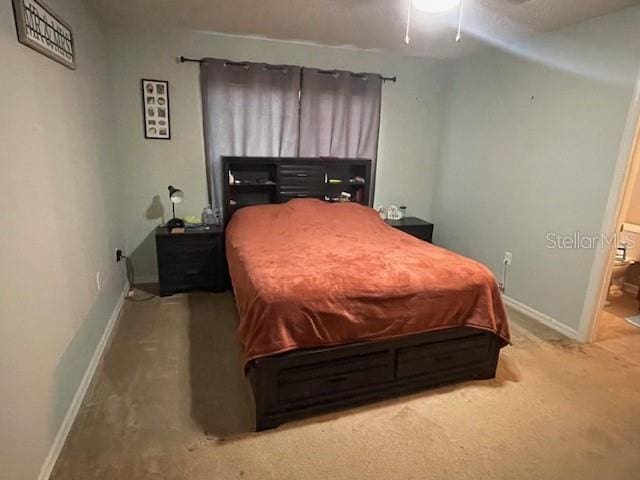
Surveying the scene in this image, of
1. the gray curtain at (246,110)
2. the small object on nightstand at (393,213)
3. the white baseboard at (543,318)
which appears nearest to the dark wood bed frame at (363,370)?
the white baseboard at (543,318)

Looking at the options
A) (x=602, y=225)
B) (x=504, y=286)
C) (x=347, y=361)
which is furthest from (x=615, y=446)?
(x=504, y=286)

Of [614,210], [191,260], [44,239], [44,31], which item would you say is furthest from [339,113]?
[44,239]

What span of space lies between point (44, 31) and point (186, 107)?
1.76 metres

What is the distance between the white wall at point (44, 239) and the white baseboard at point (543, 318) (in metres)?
3.35

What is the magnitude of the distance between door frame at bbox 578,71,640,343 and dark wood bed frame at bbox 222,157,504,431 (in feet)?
3.43

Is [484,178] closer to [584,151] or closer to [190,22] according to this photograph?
[584,151]

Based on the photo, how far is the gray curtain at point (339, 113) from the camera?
3.80 meters

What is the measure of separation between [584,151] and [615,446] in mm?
1971

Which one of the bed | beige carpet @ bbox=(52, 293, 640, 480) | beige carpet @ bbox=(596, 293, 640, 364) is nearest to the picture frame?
the bed

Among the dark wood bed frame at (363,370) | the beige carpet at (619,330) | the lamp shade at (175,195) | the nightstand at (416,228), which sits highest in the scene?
the lamp shade at (175,195)

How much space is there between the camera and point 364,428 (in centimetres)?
192

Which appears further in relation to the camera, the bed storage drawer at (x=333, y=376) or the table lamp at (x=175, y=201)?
the table lamp at (x=175, y=201)

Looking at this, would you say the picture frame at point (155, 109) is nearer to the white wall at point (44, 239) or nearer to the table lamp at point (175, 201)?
the table lamp at point (175, 201)

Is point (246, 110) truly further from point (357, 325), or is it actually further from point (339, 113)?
point (357, 325)
